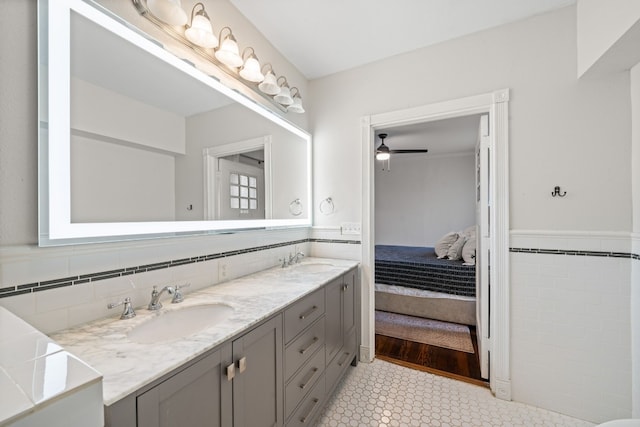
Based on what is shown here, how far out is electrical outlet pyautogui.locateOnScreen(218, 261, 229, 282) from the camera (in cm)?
155

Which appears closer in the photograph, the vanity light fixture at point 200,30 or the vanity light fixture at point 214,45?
the vanity light fixture at point 214,45

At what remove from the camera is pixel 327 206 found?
7.92ft

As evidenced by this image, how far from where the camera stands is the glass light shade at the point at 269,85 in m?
1.82

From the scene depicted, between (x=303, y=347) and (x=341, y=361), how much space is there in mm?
618

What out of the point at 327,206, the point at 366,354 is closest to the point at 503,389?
the point at 366,354

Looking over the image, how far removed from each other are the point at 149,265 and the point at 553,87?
2494 millimetres

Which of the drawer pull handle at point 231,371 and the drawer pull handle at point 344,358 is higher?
the drawer pull handle at point 231,371

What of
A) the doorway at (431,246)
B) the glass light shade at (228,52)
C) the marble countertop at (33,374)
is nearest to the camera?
the marble countertop at (33,374)

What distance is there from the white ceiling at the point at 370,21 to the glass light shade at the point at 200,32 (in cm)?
43

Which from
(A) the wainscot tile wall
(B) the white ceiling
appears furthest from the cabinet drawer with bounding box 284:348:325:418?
(B) the white ceiling

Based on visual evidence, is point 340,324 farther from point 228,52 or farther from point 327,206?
point 228,52

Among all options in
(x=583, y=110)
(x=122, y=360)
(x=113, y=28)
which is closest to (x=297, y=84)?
(x=113, y=28)

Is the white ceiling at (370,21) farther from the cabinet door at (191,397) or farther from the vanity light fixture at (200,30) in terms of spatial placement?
the cabinet door at (191,397)

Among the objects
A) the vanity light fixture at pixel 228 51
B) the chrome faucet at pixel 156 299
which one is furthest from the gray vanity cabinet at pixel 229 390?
the vanity light fixture at pixel 228 51
